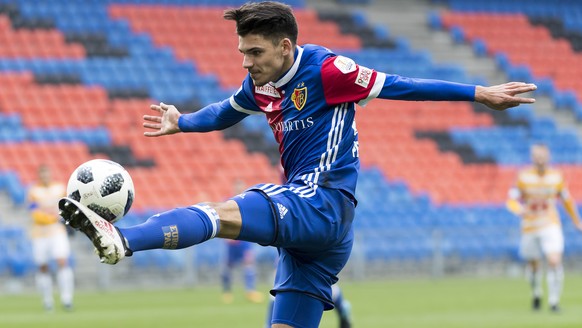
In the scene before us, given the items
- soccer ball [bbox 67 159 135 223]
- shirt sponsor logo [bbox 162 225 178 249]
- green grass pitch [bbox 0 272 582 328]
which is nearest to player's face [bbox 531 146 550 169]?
green grass pitch [bbox 0 272 582 328]

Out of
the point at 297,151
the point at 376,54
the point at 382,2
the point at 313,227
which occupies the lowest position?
the point at 313,227

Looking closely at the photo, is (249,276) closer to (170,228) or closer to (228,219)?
(228,219)

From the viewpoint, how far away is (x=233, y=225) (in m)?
5.60

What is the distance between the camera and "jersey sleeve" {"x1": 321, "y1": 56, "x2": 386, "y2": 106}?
20.2 feet

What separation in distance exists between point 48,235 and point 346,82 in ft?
34.8

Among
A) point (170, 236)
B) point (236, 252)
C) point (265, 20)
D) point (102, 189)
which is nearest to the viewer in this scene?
point (170, 236)

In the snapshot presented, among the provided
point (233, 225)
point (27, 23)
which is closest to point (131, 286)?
point (27, 23)

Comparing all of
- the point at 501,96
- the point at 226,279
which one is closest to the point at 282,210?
the point at 501,96

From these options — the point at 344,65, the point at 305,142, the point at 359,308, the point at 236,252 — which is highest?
the point at 344,65

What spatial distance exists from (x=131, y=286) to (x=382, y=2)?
14341mm

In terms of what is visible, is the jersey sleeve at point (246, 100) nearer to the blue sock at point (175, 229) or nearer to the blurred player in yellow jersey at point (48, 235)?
the blue sock at point (175, 229)

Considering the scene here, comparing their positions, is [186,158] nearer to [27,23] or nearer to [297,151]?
[27,23]

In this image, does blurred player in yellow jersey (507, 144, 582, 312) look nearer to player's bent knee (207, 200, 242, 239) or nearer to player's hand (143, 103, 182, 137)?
player's hand (143, 103, 182, 137)

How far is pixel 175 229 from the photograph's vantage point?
5.33 m
